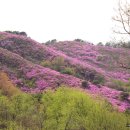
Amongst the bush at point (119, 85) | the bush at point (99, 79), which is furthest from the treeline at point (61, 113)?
the bush at point (119, 85)

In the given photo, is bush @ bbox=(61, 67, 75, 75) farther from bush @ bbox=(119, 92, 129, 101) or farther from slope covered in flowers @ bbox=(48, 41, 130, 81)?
bush @ bbox=(119, 92, 129, 101)

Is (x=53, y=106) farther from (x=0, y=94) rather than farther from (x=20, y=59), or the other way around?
(x=20, y=59)

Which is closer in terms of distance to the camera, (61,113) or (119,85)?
(61,113)

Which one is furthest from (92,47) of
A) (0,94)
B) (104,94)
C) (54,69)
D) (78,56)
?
(0,94)

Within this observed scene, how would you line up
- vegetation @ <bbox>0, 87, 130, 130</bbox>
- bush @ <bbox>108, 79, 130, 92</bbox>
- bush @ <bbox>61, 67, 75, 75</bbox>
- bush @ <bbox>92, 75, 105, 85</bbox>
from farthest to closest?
bush @ <bbox>92, 75, 105, 85</bbox> < bush @ <bbox>61, 67, 75, 75</bbox> < bush @ <bbox>108, 79, 130, 92</bbox> < vegetation @ <bbox>0, 87, 130, 130</bbox>

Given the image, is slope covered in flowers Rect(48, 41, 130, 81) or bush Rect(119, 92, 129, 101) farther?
slope covered in flowers Rect(48, 41, 130, 81)

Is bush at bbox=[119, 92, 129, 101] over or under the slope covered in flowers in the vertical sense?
under

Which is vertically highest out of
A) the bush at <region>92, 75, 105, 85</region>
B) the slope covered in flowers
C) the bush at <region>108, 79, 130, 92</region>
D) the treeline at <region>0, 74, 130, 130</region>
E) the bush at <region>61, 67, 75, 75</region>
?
the slope covered in flowers

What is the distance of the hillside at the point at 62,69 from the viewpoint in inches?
2218

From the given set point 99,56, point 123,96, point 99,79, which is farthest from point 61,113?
point 99,56

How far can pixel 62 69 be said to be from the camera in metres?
67.1

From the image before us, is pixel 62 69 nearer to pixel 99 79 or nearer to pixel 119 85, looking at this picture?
pixel 99 79

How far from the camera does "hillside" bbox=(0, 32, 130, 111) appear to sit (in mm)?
56344

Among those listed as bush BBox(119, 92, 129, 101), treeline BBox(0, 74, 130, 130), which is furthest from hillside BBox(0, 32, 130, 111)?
treeline BBox(0, 74, 130, 130)
